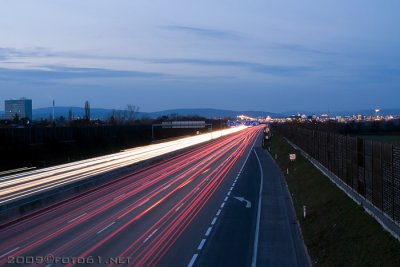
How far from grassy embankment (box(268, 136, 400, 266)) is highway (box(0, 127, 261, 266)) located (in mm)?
2509

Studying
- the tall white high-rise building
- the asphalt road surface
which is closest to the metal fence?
the asphalt road surface

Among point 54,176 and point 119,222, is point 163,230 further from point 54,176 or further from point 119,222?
point 54,176

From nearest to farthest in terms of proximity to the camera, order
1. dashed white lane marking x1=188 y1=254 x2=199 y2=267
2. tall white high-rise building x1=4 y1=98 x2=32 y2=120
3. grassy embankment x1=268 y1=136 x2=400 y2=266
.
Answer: grassy embankment x1=268 y1=136 x2=400 y2=266 < dashed white lane marking x1=188 y1=254 x2=199 y2=267 < tall white high-rise building x1=4 y1=98 x2=32 y2=120

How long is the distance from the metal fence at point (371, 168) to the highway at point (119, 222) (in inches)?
181

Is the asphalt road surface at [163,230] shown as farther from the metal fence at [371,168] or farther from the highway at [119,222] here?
the metal fence at [371,168]

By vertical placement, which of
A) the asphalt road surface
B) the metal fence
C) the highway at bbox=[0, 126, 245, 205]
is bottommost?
the asphalt road surface

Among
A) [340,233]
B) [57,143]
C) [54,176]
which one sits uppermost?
[57,143]

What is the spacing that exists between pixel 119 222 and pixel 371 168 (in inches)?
409

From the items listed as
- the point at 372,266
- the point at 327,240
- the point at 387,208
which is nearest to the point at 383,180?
the point at 387,208

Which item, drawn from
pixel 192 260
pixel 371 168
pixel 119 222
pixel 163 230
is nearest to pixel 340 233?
pixel 371 168

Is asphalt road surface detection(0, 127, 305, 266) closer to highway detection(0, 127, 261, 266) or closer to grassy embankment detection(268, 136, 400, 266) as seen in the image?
highway detection(0, 127, 261, 266)

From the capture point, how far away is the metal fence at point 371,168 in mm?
17562

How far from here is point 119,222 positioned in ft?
83.3

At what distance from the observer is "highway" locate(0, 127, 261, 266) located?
725 inches
